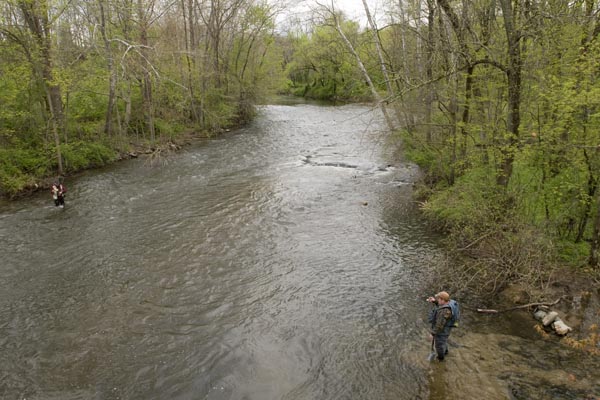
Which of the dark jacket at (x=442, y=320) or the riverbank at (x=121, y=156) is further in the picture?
the riverbank at (x=121, y=156)

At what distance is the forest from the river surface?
5.83ft

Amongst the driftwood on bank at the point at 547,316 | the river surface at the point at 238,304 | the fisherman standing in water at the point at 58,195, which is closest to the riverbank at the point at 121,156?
the river surface at the point at 238,304

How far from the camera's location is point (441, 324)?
811 centimetres

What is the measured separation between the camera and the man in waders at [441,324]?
8.12 metres

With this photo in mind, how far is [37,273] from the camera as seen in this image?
12227 mm

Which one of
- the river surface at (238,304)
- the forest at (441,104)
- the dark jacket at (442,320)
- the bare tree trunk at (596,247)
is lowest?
the river surface at (238,304)

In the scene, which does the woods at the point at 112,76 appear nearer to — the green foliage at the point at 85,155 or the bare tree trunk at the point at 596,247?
the green foliage at the point at 85,155

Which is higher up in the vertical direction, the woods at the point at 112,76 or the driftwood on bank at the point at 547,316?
the woods at the point at 112,76

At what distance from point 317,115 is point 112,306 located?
36.4 meters

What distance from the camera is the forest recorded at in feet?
35.3

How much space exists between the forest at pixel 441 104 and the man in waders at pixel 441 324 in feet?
9.63

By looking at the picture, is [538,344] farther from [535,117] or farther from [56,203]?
[56,203]

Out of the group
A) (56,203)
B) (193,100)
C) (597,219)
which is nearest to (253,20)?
(193,100)

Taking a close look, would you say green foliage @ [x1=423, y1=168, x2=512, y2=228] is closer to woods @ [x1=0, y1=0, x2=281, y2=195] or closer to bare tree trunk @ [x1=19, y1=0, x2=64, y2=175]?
woods @ [x1=0, y1=0, x2=281, y2=195]
